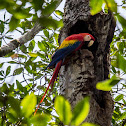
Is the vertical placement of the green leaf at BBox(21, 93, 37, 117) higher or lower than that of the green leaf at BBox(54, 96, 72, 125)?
higher

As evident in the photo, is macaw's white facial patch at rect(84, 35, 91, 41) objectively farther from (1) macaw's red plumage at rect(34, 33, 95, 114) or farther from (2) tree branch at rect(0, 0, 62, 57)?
(2) tree branch at rect(0, 0, 62, 57)

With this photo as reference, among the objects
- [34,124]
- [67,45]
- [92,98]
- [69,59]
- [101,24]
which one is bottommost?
[34,124]

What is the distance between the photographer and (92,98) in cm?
165

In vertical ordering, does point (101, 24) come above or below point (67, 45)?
above

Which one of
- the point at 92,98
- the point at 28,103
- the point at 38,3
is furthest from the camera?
the point at 92,98

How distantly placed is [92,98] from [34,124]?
3.40 feet

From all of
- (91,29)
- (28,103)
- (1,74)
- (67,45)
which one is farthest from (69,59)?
(28,103)

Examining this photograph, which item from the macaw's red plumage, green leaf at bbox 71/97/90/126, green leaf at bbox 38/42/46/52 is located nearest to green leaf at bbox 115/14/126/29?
green leaf at bbox 71/97/90/126

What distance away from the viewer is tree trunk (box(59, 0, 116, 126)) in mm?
1663

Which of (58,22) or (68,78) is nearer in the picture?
(58,22)

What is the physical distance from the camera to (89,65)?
1.89 meters

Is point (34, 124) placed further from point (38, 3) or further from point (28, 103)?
point (38, 3)

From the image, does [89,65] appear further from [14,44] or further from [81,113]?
[81,113]

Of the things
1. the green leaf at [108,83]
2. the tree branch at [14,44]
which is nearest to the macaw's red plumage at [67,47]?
the tree branch at [14,44]
